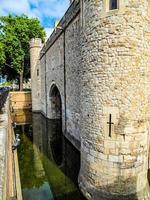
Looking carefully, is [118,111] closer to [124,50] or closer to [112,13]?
[124,50]

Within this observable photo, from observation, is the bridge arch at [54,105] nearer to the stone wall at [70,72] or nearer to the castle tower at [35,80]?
the stone wall at [70,72]

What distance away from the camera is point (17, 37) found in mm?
21578

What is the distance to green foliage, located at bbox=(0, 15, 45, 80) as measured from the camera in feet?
68.1

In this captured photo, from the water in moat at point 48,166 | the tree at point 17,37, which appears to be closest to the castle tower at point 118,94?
the water in moat at point 48,166

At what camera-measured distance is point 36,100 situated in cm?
1944

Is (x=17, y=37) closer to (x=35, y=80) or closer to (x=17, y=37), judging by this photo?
(x=17, y=37)

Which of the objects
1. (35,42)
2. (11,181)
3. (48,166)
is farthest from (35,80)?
(11,181)

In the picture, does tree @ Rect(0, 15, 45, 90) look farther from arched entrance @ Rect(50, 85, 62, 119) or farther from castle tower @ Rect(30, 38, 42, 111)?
arched entrance @ Rect(50, 85, 62, 119)

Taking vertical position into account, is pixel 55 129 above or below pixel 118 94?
below

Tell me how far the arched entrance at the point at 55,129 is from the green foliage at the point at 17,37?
8.69 metres

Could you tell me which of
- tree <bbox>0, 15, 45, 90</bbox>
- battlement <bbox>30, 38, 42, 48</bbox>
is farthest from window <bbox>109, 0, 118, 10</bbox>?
tree <bbox>0, 15, 45, 90</bbox>

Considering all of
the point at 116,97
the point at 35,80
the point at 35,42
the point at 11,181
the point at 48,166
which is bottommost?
the point at 48,166

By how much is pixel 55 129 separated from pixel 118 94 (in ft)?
28.4

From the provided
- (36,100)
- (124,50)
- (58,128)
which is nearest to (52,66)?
(58,128)
